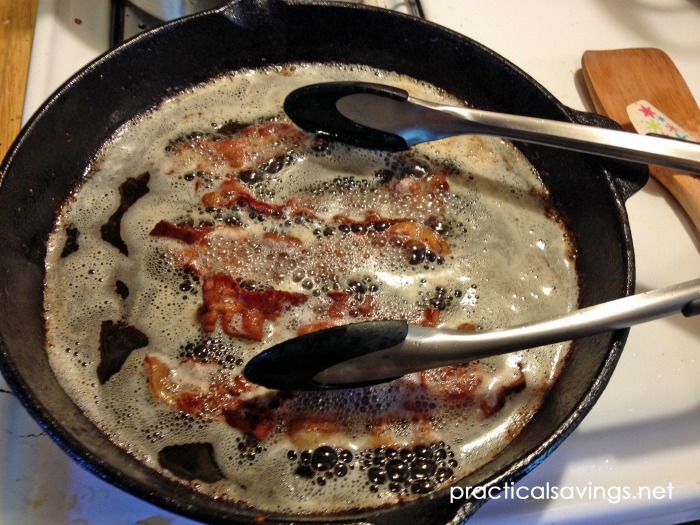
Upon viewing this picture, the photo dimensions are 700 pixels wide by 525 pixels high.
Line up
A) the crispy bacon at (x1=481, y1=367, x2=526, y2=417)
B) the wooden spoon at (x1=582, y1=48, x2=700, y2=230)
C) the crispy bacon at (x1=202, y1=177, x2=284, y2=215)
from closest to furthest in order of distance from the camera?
the crispy bacon at (x1=481, y1=367, x2=526, y2=417) → the crispy bacon at (x1=202, y1=177, x2=284, y2=215) → the wooden spoon at (x1=582, y1=48, x2=700, y2=230)

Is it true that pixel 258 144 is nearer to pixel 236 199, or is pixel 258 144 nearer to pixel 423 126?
pixel 236 199

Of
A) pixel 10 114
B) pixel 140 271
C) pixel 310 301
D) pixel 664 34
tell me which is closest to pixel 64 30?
pixel 10 114

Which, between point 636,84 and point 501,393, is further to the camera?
point 636,84

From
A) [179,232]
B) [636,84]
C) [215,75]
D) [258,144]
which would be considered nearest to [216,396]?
[179,232]

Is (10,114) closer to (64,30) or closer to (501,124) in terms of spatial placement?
(64,30)

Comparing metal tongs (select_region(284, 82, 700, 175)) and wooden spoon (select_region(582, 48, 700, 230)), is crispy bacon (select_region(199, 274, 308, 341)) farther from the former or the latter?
wooden spoon (select_region(582, 48, 700, 230))

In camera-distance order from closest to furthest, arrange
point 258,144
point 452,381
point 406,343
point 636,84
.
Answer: point 406,343 < point 452,381 < point 258,144 < point 636,84

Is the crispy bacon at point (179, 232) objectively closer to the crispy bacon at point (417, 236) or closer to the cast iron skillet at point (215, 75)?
the cast iron skillet at point (215, 75)

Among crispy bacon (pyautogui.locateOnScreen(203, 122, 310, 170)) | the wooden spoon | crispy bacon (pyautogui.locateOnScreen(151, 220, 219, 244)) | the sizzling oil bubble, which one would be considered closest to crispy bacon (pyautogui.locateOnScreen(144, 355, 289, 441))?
the sizzling oil bubble
